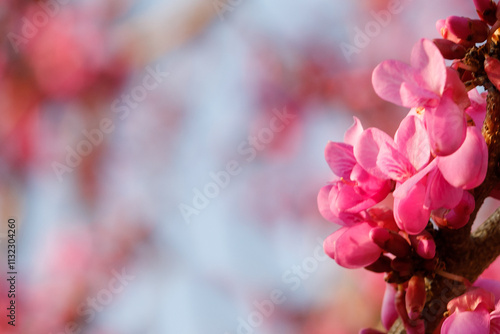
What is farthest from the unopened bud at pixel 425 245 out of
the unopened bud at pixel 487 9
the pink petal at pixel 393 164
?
the unopened bud at pixel 487 9

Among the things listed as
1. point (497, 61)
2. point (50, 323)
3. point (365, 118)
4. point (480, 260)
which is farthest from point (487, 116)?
point (50, 323)

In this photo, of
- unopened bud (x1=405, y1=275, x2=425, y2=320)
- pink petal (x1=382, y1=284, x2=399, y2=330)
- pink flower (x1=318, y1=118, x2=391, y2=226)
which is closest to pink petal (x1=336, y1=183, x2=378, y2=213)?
pink flower (x1=318, y1=118, x2=391, y2=226)

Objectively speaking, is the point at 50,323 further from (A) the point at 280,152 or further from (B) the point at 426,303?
(B) the point at 426,303

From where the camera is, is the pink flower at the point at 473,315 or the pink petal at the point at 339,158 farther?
the pink petal at the point at 339,158

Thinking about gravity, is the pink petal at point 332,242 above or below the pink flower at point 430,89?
below

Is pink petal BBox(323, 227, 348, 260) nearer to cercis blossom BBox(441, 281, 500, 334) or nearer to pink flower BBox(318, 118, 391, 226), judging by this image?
pink flower BBox(318, 118, 391, 226)

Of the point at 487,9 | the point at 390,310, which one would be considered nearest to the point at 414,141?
the point at 487,9

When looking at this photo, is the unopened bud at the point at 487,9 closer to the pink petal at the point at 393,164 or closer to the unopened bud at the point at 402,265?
the pink petal at the point at 393,164
